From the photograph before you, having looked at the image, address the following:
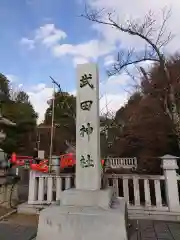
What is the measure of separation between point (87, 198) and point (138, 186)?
2.36 meters

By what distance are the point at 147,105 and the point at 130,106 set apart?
10.7 feet

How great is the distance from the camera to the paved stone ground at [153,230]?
4098 millimetres

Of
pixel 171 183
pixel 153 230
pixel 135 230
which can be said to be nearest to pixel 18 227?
pixel 135 230

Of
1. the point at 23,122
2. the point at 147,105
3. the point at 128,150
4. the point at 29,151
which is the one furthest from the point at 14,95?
the point at 147,105

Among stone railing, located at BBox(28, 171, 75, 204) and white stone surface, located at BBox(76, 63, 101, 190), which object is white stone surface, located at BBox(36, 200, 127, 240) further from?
stone railing, located at BBox(28, 171, 75, 204)

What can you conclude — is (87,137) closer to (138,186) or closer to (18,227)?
(138,186)

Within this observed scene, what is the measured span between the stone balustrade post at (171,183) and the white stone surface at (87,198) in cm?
234

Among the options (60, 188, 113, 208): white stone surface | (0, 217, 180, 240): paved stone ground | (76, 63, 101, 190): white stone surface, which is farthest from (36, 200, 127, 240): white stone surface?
(0, 217, 180, 240): paved stone ground

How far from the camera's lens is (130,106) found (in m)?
14.0

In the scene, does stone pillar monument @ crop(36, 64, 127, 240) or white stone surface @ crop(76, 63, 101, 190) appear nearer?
stone pillar monument @ crop(36, 64, 127, 240)

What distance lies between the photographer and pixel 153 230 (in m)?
4.51

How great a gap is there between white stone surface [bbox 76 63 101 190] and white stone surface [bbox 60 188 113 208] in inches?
6.3

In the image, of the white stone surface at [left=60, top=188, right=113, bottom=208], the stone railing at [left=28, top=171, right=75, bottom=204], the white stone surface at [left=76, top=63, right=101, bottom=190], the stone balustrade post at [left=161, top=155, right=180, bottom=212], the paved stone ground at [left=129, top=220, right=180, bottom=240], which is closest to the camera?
the white stone surface at [left=60, top=188, right=113, bottom=208]

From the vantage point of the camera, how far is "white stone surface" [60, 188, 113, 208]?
3.67 metres
